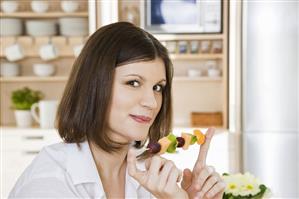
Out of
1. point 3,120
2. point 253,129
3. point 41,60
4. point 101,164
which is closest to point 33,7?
point 41,60

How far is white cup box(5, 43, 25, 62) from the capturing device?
11.9 ft

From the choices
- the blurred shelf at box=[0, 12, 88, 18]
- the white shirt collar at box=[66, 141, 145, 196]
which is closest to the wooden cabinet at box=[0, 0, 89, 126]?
the blurred shelf at box=[0, 12, 88, 18]

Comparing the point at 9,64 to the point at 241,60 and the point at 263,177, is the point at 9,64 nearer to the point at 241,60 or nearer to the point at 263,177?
the point at 241,60

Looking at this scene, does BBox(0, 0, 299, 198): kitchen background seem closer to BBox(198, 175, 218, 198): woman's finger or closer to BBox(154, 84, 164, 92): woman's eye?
BBox(198, 175, 218, 198): woman's finger

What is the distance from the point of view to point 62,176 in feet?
3.91

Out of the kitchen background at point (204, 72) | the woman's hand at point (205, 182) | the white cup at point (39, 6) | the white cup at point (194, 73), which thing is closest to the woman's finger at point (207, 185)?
the woman's hand at point (205, 182)

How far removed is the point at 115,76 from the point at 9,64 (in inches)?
103

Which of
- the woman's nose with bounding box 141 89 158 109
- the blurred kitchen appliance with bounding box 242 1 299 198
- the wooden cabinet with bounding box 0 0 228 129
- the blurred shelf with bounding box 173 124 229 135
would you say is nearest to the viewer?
the woman's nose with bounding box 141 89 158 109

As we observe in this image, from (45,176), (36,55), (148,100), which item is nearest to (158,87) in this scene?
(148,100)

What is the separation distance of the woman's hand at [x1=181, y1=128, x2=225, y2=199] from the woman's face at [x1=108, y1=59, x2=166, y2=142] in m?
0.18

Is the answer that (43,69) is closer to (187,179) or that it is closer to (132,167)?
(187,179)

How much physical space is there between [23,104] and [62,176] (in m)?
2.50

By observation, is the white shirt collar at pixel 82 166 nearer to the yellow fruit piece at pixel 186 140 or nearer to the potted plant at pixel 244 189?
the yellow fruit piece at pixel 186 140

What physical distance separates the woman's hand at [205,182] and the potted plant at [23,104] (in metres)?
2.41
